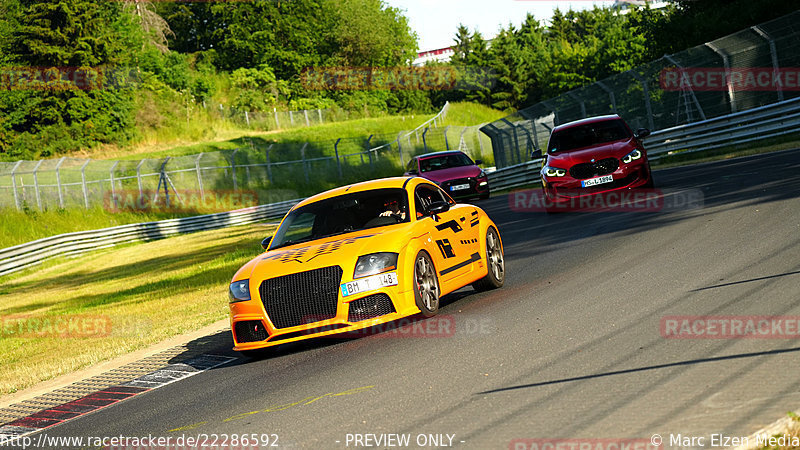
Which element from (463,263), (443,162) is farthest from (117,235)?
(463,263)

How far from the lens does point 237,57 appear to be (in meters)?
83.1

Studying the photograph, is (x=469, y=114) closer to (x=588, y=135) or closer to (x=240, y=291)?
(x=588, y=135)

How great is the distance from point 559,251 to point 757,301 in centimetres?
558

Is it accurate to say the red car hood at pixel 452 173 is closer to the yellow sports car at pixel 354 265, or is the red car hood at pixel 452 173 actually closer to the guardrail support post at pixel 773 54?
the guardrail support post at pixel 773 54

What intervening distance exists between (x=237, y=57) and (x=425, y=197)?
75710 mm

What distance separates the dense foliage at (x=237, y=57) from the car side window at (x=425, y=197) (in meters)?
29.3

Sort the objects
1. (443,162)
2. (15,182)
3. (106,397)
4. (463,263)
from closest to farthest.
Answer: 1. (106,397)
2. (463,263)
3. (443,162)
4. (15,182)

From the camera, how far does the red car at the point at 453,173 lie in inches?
1030

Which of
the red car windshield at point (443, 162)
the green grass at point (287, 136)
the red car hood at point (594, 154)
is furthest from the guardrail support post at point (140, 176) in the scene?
the red car hood at point (594, 154)

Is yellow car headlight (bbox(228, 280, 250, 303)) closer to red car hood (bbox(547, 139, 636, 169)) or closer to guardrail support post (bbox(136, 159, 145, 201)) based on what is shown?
red car hood (bbox(547, 139, 636, 169))

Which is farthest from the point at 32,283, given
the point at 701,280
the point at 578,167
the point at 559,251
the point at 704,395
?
the point at 704,395

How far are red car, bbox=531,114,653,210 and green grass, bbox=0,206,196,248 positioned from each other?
23.1 metres

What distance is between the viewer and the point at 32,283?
27156mm

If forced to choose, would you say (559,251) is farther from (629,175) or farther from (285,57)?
(285,57)
